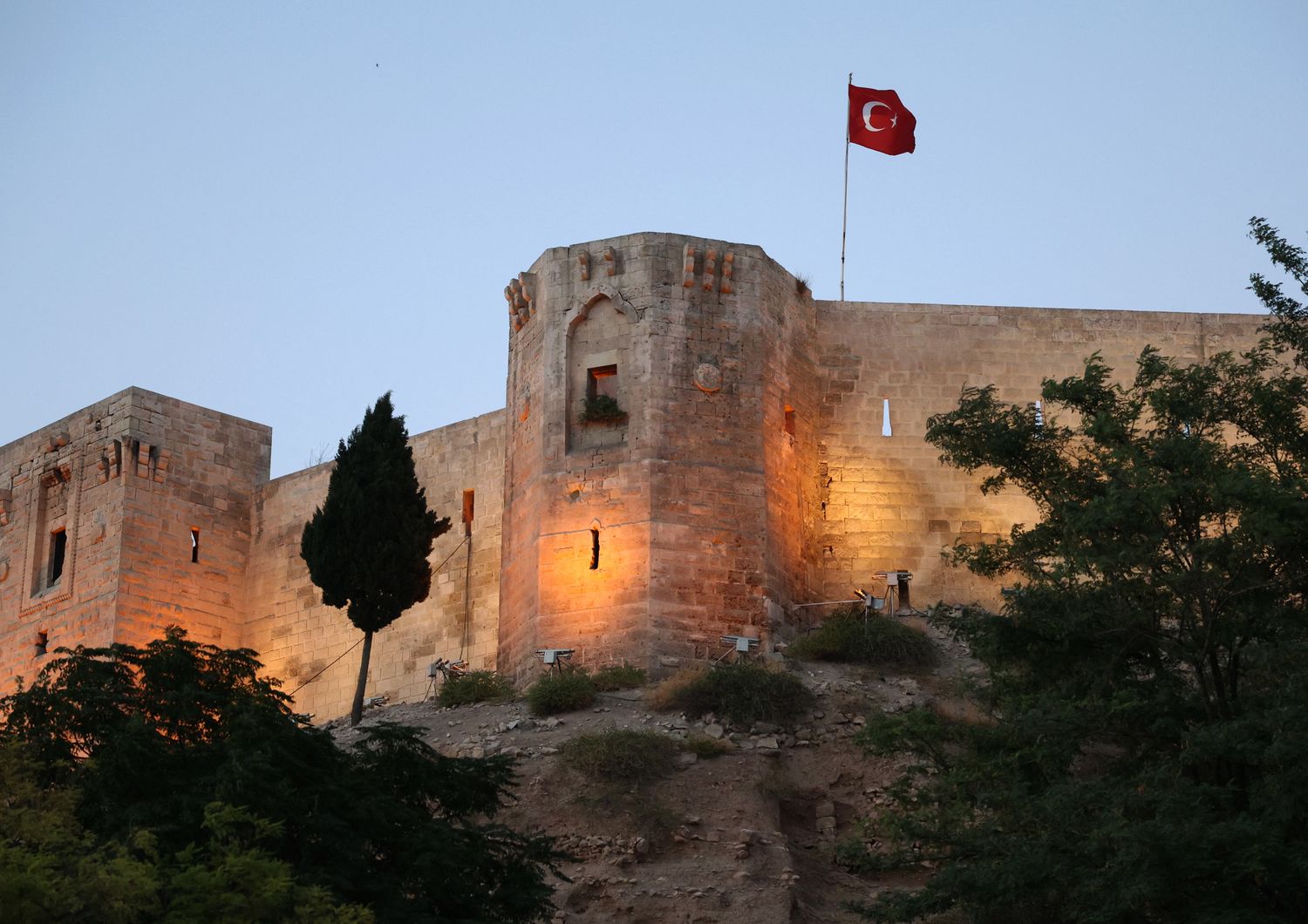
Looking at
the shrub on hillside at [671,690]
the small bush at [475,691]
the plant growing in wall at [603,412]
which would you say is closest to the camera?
the shrub on hillside at [671,690]

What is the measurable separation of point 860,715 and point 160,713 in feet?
31.3

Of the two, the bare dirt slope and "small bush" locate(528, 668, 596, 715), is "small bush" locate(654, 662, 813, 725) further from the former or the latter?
"small bush" locate(528, 668, 596, 715)

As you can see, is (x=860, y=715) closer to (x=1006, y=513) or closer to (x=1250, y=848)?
(x=1006, y=513)

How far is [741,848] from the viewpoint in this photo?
22.4 m

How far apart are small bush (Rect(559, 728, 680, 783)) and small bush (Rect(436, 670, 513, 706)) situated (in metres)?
2.93

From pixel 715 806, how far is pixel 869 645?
417cm

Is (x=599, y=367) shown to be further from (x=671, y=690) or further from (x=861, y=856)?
(x=861, y=856)

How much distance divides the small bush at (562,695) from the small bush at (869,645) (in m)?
2.74

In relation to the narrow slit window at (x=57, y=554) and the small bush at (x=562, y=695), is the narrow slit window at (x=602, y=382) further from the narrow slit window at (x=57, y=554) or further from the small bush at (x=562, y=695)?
the narrow slit window at (x=57, y=554)

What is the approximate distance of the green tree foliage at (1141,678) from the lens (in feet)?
58.3

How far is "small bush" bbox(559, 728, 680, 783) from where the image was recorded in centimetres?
2353

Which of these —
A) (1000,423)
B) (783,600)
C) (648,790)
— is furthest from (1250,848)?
(783,600)

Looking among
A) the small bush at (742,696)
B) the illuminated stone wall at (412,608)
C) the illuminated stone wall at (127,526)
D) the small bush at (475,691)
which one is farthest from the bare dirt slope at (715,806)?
the illuminated stone wall at (127,526)

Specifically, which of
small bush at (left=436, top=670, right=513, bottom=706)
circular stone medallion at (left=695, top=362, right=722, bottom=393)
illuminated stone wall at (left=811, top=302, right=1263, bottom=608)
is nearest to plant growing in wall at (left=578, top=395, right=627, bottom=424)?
circular stone medallion at (left=695, top=362, right=722, bottom=393)
